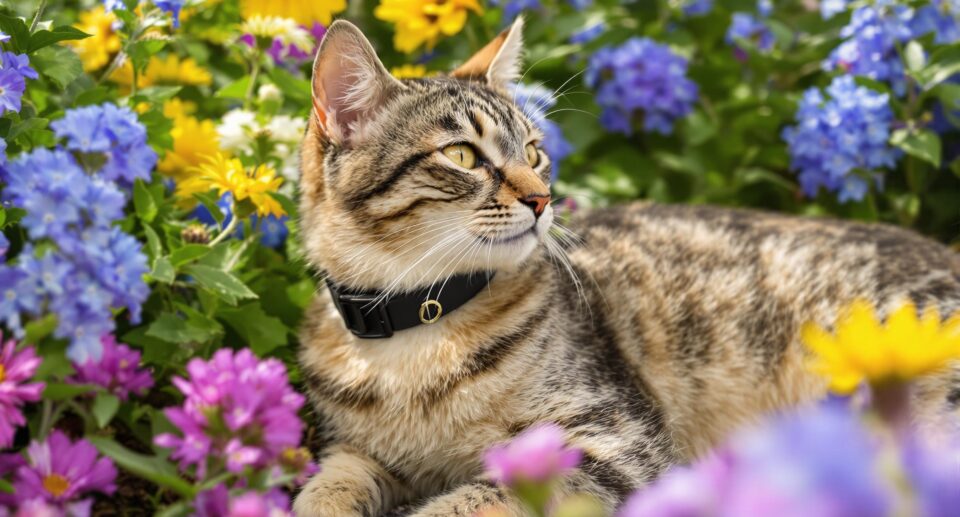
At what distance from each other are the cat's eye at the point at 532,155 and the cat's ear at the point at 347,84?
0.40 metres

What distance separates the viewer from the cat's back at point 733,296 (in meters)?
2.69

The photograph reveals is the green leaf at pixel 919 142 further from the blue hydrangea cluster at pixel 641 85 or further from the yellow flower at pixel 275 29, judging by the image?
the yellow flower at pixel 275 29

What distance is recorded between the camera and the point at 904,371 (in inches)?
37.0

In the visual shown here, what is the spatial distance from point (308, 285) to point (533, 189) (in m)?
0.96

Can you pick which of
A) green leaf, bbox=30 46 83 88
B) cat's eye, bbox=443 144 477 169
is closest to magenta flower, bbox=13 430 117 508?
green leaf, bbox=30 46 83 88

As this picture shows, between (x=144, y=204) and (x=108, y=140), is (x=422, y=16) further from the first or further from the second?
(x=108, y=140)

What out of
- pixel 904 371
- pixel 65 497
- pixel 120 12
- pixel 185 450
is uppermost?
pixel 120 12

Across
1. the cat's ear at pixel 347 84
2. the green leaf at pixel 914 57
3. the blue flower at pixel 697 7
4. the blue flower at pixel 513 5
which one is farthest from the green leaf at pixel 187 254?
the blue flower at pixel 697 7

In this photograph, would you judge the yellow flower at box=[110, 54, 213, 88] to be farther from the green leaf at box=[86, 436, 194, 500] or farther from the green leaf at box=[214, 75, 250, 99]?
the green leaf at box=[86, 436, 194, 500]

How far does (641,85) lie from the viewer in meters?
3.81

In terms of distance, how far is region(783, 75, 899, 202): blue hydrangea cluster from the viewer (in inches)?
129

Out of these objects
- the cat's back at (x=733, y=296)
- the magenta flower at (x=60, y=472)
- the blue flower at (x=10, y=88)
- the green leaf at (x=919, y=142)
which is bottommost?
the cat's back at (x=733, y=296)

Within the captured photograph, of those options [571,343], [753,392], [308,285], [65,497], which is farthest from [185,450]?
[753,392]

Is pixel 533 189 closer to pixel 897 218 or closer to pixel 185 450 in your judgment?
pixel 185 450
